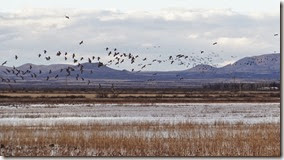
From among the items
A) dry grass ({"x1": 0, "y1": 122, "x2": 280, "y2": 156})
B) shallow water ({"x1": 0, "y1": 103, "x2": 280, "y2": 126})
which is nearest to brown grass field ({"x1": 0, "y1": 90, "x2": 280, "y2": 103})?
shallow water ({"x1": 0, "y1": 103, "x2": 280, "y2": 126})

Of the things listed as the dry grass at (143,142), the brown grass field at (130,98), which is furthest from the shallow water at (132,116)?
the brown grass field at (130,98)

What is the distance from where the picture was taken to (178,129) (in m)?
30.5

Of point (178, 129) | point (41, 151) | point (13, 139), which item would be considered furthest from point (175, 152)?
point (178, 129)

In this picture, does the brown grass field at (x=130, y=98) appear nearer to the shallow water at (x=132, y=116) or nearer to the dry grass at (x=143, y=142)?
the shallow water at (x=132, y=116)

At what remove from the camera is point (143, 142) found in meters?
23.5

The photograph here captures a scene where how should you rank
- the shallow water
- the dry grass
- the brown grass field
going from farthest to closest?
the brown grass field
the shallow water
the dry grass

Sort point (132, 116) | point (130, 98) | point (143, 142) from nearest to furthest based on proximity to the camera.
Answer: point (143, 142), point (132, 116), point (130, 98)

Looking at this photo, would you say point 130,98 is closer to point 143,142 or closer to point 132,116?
point 132,116

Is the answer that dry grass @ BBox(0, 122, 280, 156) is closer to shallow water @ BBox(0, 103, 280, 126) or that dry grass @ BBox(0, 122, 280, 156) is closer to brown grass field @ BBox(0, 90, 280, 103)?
shallow water @ BBox(0, 103, 280, 126)

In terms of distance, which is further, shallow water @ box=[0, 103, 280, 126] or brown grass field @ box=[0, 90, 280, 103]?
brown grass field @ box=[0, 90, 280, 103]

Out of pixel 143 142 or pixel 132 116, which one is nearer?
pixel 143 142

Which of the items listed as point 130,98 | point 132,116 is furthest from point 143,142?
point 130,98

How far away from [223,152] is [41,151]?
6.09 m

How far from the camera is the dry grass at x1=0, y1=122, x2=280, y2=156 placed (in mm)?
21641
